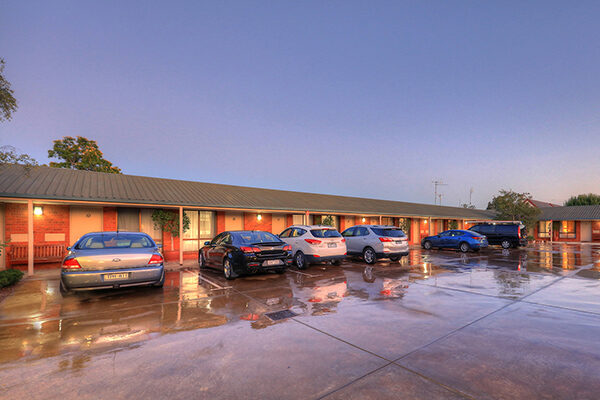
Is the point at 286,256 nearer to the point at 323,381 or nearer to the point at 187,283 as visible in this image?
the point at 187,283

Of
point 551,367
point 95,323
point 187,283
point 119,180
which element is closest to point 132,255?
point 95,323

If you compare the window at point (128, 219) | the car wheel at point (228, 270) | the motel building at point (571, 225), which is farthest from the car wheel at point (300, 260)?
the motel building at point (571, 225)

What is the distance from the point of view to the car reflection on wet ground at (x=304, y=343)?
9.56 ft

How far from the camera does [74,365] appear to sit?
3371mm

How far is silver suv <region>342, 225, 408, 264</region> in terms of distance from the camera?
1153cm

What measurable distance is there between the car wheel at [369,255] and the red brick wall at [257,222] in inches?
271

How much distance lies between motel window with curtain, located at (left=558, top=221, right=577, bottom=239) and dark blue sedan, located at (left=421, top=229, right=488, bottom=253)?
24.7m

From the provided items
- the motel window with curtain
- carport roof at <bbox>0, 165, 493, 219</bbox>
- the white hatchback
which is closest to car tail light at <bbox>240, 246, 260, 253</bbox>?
the white hatchback

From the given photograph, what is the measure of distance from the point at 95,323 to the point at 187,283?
3.45m

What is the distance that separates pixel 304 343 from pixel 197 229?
12.9m

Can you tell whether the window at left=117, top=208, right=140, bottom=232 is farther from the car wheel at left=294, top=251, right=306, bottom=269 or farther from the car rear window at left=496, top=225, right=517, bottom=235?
the car rear window at left=496, top=225, right=517, bottom=235

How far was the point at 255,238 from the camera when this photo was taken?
8.92m

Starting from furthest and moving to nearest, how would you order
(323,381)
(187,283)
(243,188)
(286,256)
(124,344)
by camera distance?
(243,188)
(286,256)
(187,283)
(124,344)
(323,381)

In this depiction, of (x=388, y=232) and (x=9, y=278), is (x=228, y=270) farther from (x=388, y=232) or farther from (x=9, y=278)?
(x=388, y=232)
